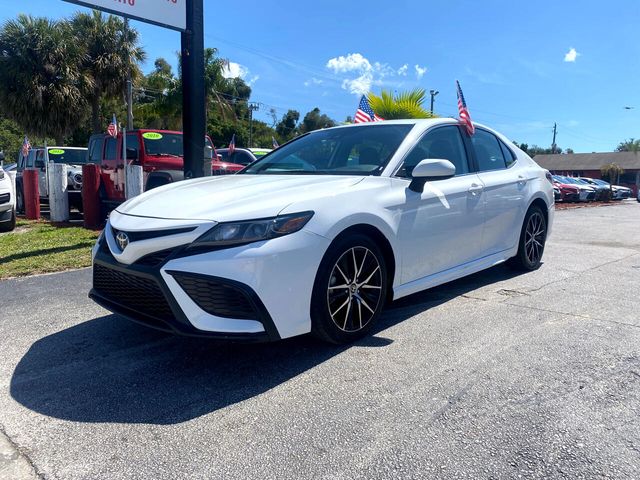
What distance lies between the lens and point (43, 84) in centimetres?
1992

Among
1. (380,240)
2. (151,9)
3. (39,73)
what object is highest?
(39,73)

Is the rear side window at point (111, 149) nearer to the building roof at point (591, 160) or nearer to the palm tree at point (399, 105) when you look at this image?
the palm tree at point (399, 105)

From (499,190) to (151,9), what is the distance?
5.40 meters

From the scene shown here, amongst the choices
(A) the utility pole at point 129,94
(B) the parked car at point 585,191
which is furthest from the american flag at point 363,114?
(B) the parked car at point 585,191

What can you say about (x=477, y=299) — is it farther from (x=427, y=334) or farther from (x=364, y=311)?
(x=364, y=311)

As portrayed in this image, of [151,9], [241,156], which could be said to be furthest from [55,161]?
[151,9]

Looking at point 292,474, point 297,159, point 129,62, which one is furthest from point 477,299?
point 129,62

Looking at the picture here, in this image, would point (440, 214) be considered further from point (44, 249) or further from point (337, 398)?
point (44, 249)

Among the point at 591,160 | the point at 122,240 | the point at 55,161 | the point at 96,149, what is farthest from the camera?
the point at 591,160

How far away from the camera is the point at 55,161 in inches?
589

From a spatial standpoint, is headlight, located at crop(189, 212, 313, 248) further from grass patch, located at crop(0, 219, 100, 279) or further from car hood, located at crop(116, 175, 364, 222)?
grass patch, located at crop(0, 219, 100, 279)

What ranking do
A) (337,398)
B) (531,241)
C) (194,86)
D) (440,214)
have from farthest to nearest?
1. (194,86)
2. (531,241)
3. (440,214)
4. (337,398)

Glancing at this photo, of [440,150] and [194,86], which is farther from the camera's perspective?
[194,86]

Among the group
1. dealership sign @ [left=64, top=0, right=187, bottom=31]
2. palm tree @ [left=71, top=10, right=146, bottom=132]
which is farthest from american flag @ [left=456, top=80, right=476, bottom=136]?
palm tree @ [left=71, top=10, right=146, bottom=132]
